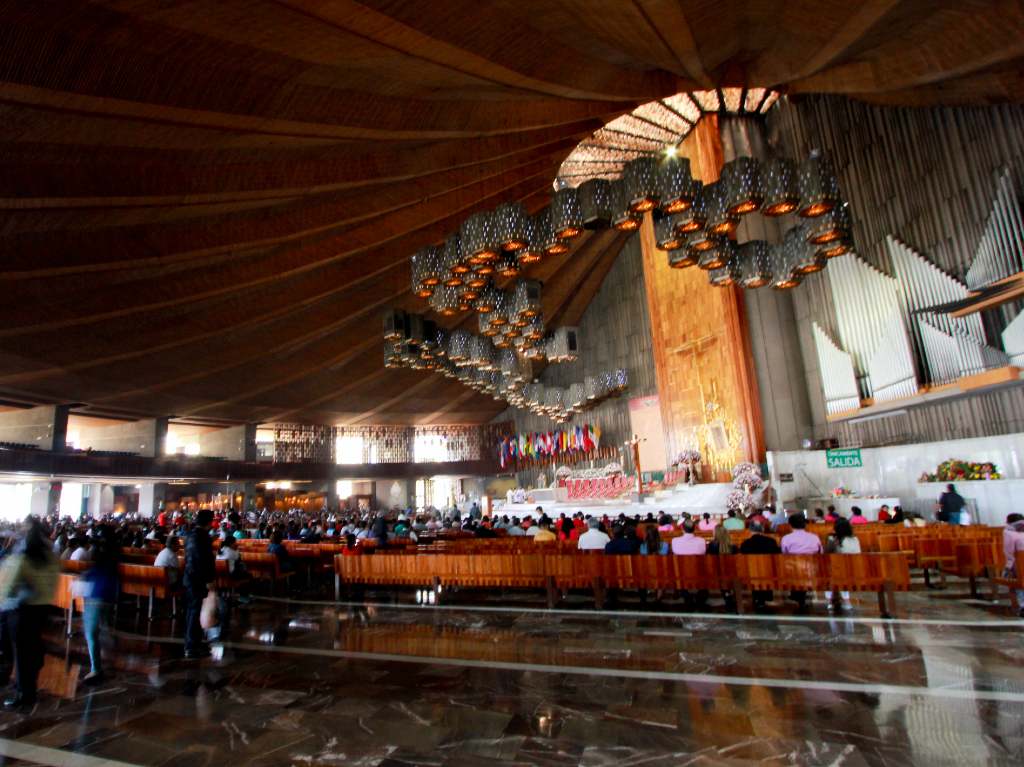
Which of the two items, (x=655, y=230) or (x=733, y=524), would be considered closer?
(x=733, y=524)

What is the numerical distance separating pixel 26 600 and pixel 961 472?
1311 cm

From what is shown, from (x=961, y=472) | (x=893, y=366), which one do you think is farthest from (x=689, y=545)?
(x=893, y=366)

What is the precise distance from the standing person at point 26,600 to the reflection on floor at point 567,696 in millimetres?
219

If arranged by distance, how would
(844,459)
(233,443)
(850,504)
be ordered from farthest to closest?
(233,443)
(844,459)
(850,504)

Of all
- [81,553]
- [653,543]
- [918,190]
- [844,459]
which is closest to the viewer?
[653,543]

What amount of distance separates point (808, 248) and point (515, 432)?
847 inches

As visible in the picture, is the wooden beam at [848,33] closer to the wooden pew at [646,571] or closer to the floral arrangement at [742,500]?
the wooden pew at [646,571]

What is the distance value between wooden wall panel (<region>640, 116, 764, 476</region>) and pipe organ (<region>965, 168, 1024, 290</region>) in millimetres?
6432

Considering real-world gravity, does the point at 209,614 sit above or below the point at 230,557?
below

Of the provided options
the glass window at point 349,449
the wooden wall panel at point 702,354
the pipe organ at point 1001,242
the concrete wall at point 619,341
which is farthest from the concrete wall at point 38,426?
the pipe organ at point 1001,242

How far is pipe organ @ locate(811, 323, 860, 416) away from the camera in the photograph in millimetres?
12625

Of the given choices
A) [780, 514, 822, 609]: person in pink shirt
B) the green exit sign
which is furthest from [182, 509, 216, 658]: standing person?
the green exit sign

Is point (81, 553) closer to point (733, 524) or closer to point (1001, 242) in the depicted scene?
point (733, 524)

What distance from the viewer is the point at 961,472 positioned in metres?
10.6
